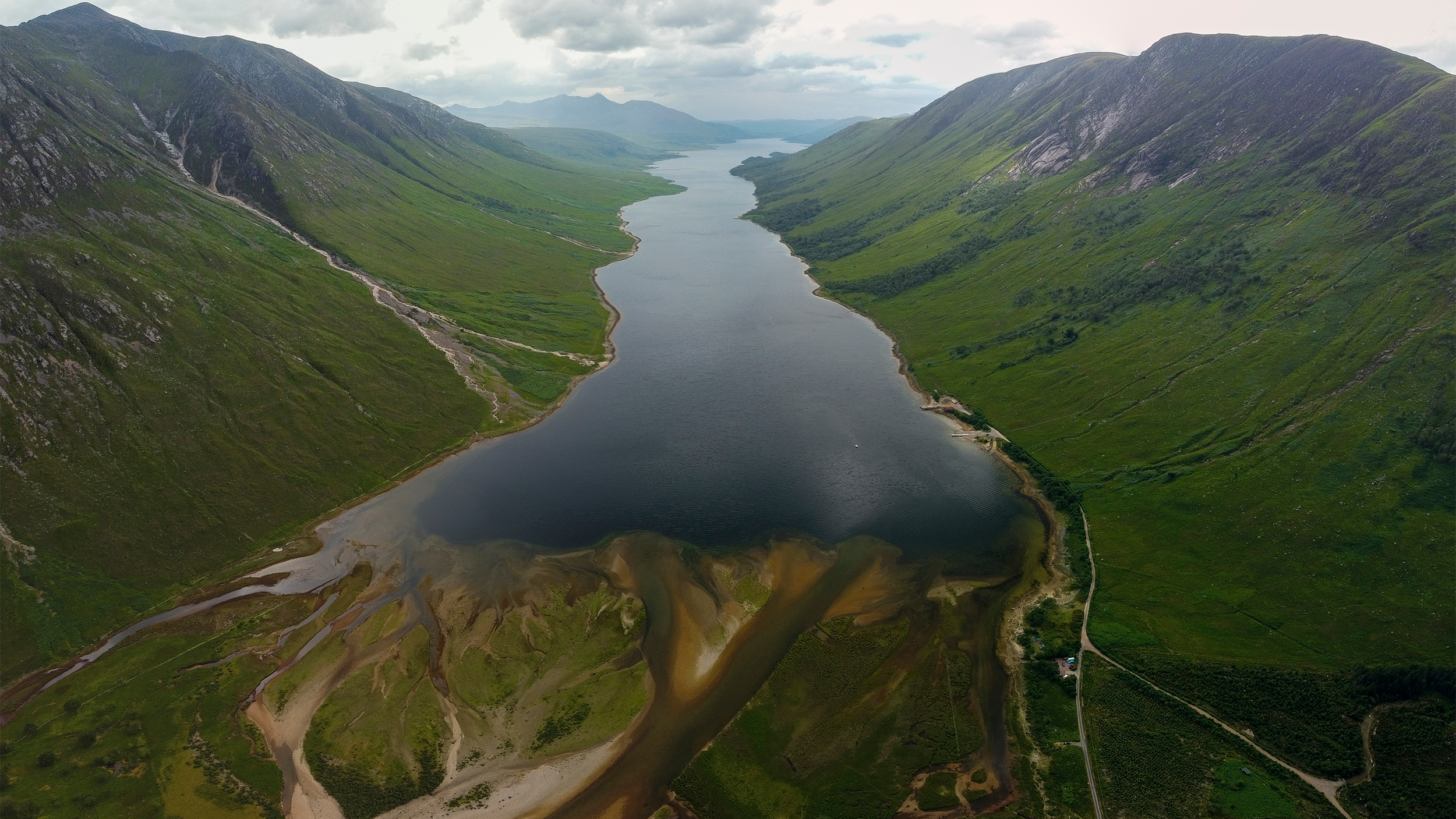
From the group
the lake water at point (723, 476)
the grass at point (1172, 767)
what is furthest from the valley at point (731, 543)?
the lake water at point (723, 476)

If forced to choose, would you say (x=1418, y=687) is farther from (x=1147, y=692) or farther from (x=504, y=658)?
A: (x=504, y=658)

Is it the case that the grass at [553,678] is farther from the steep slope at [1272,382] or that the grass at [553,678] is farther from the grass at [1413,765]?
the grass at [1413,765]

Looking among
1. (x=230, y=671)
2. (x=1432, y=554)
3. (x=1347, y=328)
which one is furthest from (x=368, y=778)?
(x=1347, y=328)

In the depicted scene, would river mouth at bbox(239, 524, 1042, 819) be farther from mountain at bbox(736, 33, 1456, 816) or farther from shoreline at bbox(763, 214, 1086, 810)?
mountain at bbox(736, 33, 1456, 816)

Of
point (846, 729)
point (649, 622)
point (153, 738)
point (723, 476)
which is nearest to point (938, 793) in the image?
point (846, 729)

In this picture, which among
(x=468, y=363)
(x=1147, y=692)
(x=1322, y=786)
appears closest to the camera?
(x=1322, y=786)
